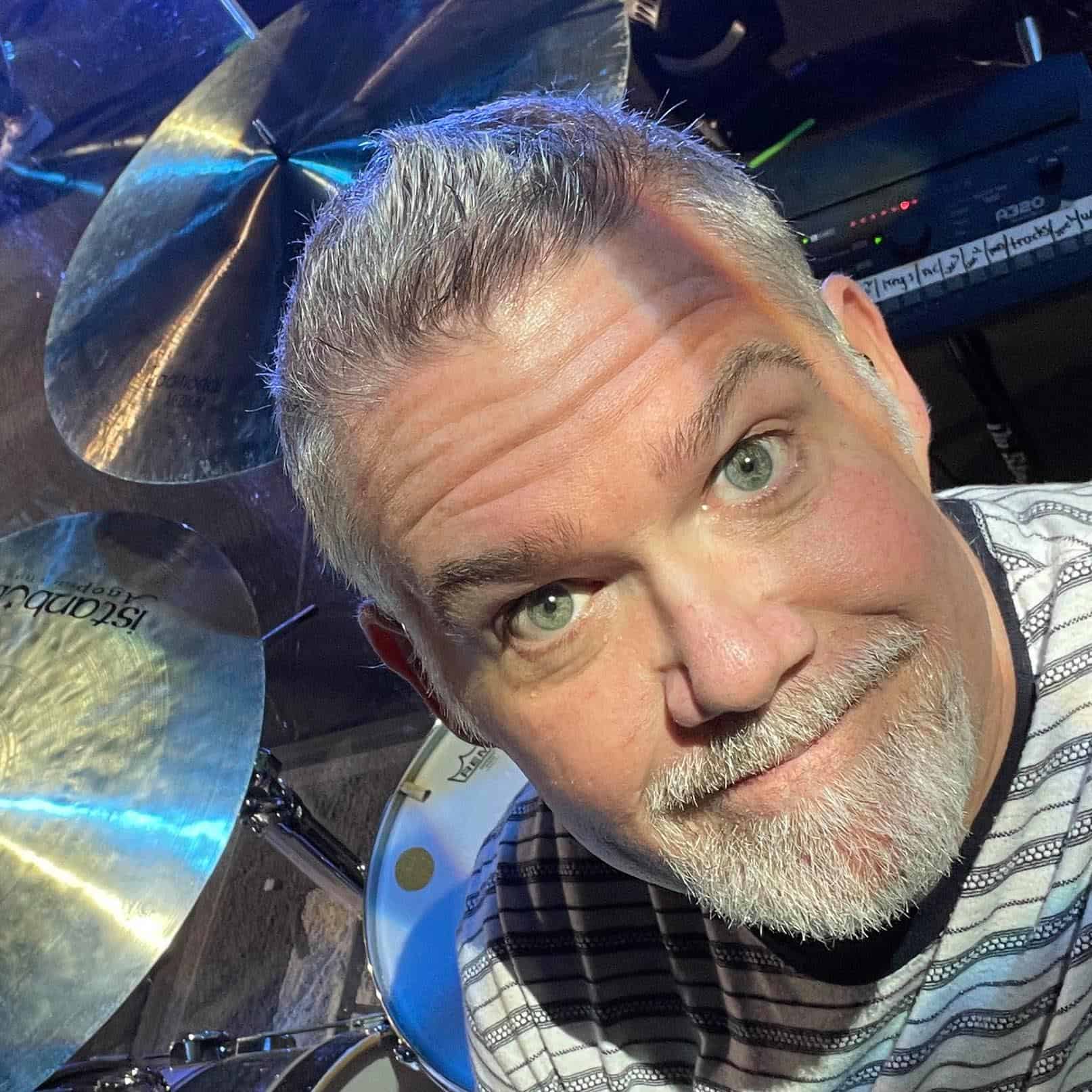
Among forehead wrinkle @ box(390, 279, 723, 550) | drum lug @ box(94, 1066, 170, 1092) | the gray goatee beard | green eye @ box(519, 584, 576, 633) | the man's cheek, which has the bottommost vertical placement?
drum lug @ box(94, 1066, 170, 1092)

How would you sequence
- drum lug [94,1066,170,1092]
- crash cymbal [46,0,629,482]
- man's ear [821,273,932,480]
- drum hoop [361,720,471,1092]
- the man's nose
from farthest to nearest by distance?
crash cymbal [46,0,629,482], drum lug [94,1066,170,1092], drum hoop [361,720,471,1092], man's ear [821,273,932,480], the man's nose

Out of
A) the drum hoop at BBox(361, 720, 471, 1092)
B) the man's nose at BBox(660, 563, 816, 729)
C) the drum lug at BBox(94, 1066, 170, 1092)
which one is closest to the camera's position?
the man's nose at BBox(660, 563, 816, 729)

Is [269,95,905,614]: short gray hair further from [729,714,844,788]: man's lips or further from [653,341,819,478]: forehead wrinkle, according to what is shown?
[729,714,844,788]: man's lips

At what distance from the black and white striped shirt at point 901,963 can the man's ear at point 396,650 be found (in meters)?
0.14

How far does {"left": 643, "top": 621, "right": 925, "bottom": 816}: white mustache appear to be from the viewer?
48 centimetres

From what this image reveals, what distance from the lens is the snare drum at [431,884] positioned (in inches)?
40.9

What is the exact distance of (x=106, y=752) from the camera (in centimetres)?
116

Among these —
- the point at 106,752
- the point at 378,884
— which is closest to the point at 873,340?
the point at 378,884

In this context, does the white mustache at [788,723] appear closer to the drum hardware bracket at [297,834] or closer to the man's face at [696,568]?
the man's face at [696,568]

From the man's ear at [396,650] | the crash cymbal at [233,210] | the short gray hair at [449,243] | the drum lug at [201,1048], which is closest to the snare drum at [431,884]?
the drum lug at [201,1048]

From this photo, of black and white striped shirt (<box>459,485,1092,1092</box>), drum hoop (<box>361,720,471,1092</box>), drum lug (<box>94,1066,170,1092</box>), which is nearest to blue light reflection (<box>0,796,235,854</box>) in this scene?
drum hoop (<box>361,720,471,1092</box>)

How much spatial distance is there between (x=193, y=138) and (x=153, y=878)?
1.12 m

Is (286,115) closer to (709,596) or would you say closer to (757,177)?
(757,177)

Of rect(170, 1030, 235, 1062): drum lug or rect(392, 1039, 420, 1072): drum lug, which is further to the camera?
rect(170, 1030, 235, 1062): drum lug
